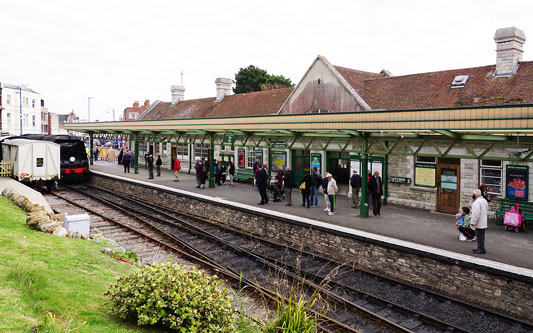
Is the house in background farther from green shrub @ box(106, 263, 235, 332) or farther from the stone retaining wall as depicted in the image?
green shrub @ box(106, 263, 235, 332)

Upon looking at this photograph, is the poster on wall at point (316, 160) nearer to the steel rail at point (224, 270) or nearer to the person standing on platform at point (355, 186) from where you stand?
the person standing on platform at point (355, 186)

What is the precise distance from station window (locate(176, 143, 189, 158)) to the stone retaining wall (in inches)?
580

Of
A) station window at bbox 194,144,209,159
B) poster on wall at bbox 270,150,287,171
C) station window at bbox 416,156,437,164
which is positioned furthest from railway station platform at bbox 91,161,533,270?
station window at bbox 194,144,209,159

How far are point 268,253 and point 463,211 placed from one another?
5.46 metres

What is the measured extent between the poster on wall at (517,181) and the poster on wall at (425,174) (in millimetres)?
2476

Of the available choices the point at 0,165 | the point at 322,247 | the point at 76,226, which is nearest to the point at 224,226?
the point at 322,247

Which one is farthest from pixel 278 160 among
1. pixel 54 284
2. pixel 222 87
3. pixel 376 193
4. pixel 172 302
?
pixel 172 302

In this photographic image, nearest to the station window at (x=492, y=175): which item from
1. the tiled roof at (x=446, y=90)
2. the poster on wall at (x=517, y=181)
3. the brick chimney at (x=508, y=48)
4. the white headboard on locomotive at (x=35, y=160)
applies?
the poster on wall at (x=517, y=181)

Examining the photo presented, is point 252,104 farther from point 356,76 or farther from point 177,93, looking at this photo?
point 177,93

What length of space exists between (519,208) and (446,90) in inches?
255

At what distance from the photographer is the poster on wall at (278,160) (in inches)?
821

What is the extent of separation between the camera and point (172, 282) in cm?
466

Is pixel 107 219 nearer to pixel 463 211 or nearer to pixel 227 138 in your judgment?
pixel 227 138

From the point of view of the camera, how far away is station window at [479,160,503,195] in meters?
13.0
